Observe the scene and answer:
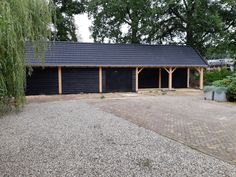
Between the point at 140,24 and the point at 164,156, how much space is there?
67.1 ft

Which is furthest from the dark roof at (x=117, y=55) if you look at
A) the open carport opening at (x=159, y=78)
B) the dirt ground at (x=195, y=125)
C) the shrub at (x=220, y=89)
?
the dirt ground at (x=195, y=125)

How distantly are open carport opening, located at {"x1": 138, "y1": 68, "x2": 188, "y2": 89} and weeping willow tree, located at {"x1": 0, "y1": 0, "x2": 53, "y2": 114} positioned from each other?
11.7 meters

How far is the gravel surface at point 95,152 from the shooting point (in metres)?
4.13

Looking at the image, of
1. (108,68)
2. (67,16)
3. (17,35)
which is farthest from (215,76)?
(17,35)

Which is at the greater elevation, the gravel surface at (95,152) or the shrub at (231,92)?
the shrub at (231,92)

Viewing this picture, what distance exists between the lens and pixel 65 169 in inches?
165

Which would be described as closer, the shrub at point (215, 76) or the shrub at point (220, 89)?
the shrub at point (220, 89)

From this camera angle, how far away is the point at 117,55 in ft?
58.9

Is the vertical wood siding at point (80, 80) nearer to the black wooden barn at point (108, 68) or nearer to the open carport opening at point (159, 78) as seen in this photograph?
the black wooden barn at point (108, 68)

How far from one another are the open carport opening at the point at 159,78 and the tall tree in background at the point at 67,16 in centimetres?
1079

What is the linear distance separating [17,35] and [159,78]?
15513 millimetres

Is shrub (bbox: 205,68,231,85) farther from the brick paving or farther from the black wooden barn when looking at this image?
the brick paving

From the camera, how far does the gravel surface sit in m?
4.13

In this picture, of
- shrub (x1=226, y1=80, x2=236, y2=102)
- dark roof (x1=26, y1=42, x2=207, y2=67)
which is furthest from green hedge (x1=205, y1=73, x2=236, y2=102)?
dark roof (x1=26, y1=42, x2=207, y2=67)
